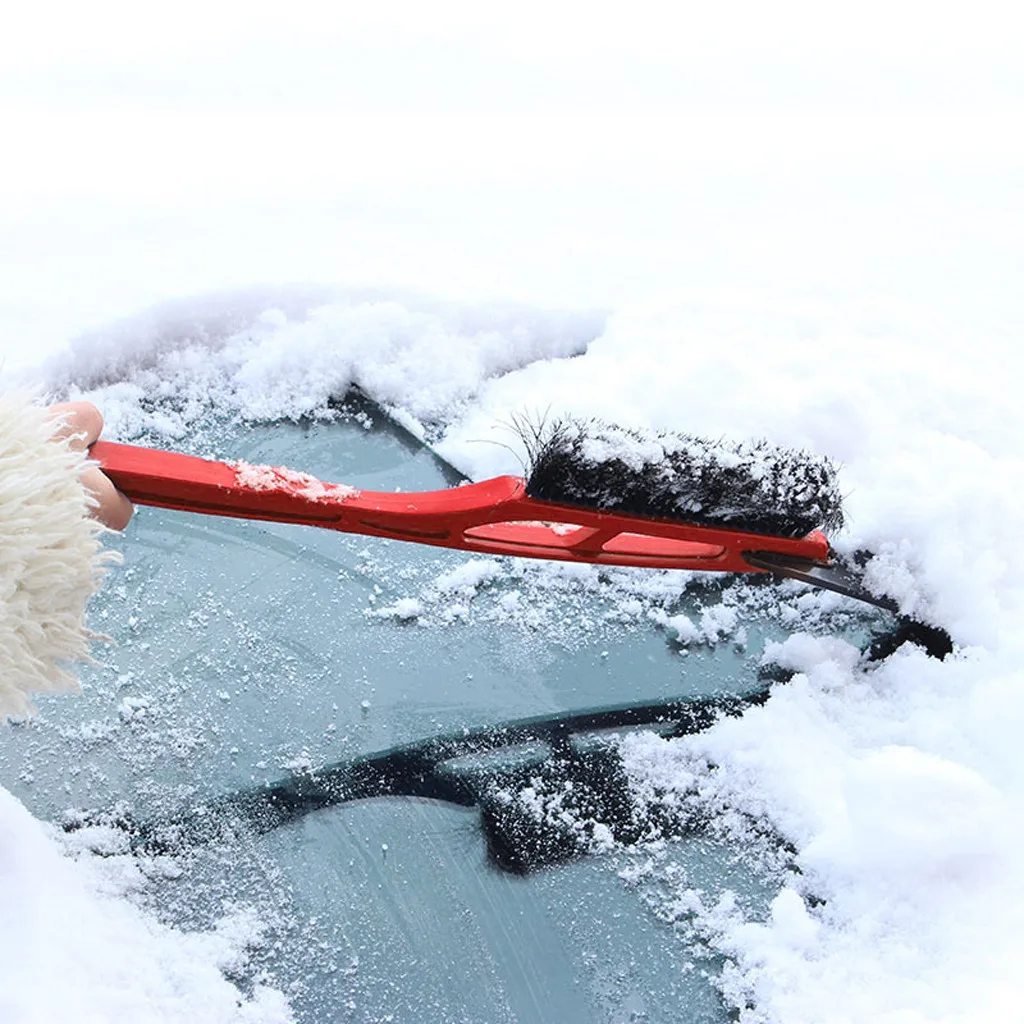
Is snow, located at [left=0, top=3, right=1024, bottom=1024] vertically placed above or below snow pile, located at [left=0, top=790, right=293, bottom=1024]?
above

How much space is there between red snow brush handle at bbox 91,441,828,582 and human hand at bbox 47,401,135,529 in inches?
0.9

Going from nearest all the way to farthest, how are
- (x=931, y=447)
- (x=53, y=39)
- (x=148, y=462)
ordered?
(x=148, y=462) < (x=931, y=447) < (x=53, y=39)

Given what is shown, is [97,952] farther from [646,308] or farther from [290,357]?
[646,308]

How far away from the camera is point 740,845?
1054 millimetres

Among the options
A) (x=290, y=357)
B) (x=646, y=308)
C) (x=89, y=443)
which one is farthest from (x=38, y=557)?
(x=646, y=308)

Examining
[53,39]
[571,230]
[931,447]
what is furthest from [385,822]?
[53,39]

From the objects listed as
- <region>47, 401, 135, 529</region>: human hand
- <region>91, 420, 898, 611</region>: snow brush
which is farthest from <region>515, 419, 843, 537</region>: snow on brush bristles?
A: <region>47, 401, 135, 529</region>: human hand

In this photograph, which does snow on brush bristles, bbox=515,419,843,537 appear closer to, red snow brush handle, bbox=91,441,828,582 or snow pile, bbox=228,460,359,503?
red snow brush handle, bbox=91,441,828,582

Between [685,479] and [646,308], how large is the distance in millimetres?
574

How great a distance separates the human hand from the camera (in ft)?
3.10

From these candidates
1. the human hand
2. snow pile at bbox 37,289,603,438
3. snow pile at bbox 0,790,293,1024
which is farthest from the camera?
snow pile at bbox 37,289,603,438

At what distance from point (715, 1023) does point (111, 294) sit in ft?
4.07

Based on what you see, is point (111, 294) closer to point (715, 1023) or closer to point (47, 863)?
point (47, 863)

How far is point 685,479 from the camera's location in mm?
1071
